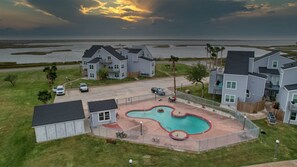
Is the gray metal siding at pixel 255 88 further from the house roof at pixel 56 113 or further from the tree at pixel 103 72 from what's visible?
the tree at pixel 103 72

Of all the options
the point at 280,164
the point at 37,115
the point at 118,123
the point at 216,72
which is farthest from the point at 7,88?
the point at 280,164

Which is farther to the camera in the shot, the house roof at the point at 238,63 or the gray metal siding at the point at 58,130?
the house roof at the point at 238,63

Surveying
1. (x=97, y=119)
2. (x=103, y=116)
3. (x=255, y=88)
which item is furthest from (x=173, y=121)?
(x=255, y=88)

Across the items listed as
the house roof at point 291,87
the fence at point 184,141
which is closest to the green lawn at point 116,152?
the fence at point 184,141

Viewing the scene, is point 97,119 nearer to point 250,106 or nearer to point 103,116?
point 103,116

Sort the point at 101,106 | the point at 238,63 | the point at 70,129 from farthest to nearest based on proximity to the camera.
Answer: the point at 238,63 < the point at 101,106 < the point at 70,129

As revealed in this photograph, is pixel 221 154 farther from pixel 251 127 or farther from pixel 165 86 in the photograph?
pixel 165 86
